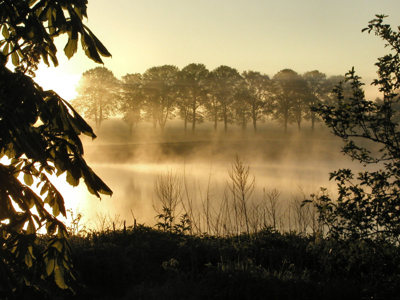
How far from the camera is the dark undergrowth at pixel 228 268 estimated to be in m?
5.33

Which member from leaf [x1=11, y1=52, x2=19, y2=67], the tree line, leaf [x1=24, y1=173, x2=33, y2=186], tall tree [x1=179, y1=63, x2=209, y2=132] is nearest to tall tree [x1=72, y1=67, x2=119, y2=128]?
the tree line

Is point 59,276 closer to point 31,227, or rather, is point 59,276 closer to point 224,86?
point 31,227

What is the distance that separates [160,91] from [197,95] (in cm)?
447

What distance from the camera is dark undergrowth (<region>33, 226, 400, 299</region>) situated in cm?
533

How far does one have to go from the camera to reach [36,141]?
10.7 feet

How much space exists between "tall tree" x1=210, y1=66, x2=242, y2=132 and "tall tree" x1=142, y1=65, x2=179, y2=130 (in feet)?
16.1

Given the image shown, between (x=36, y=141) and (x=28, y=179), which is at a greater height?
(x=36, y=141)

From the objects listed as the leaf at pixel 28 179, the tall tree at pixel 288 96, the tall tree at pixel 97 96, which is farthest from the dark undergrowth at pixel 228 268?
the tall tree at pixel 288 96

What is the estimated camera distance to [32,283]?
4289 mm

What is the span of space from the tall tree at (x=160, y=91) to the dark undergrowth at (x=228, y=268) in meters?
42.3

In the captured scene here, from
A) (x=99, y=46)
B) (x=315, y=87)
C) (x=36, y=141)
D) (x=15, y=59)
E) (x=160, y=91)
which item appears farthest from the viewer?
(x=315, y=87)

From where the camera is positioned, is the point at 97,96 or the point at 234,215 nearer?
the point at 234,215

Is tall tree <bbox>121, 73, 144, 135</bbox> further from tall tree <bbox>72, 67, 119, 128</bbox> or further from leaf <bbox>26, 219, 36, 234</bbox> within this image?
leaf <bbox>26, 219, 36, 234</bbox>

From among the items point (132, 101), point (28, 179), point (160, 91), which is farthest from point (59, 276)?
point (160, 91)
